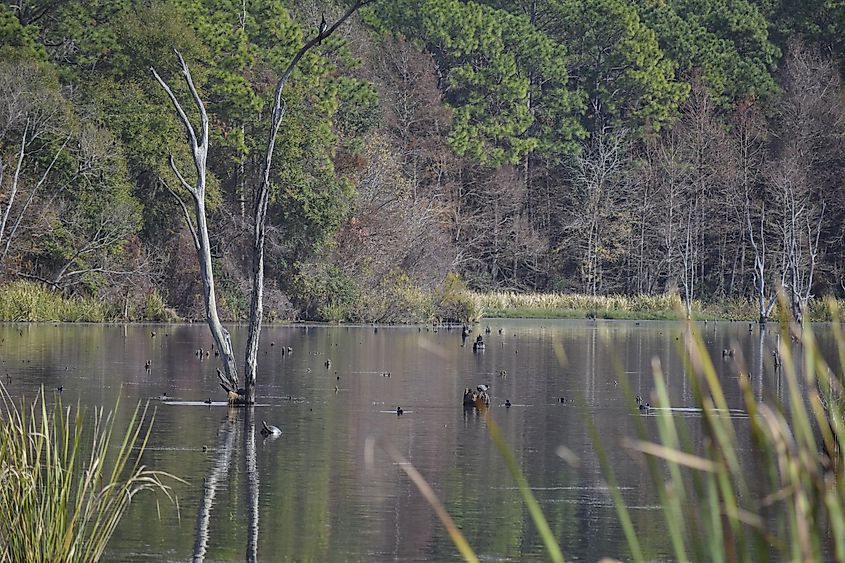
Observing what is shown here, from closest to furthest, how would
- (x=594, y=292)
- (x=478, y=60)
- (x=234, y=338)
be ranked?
(x=234, y=338), (x=594, y=292), (x=478, y=60)

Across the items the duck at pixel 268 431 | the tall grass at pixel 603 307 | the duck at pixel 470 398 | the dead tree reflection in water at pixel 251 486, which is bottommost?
the dead tree reflection in water at pixel 251 486

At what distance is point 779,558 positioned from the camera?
480 inches

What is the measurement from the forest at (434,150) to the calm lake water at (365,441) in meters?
7.82

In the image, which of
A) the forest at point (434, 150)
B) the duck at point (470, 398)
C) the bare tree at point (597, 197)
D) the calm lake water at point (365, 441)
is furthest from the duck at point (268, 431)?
the bare tree at point (597, 197)

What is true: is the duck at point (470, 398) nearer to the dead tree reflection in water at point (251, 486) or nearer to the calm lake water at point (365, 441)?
the calm lake water at point (365, 441)

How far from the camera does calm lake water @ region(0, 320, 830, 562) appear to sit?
40.0 feet

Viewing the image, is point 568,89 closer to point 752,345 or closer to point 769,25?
point 769,25

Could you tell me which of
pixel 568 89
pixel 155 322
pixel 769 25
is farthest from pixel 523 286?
pixel 155 322

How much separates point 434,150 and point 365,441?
52.0m

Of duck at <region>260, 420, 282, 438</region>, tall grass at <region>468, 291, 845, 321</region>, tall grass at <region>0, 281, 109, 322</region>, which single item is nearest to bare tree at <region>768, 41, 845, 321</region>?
tall grass at <region>468, 291, 845, 321</region>

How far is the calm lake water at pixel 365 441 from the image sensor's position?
12.2 m

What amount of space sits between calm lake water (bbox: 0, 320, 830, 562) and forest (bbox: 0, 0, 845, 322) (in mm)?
7816

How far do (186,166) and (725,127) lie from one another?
3138 centimetres

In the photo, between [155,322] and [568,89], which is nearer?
[155,322]
